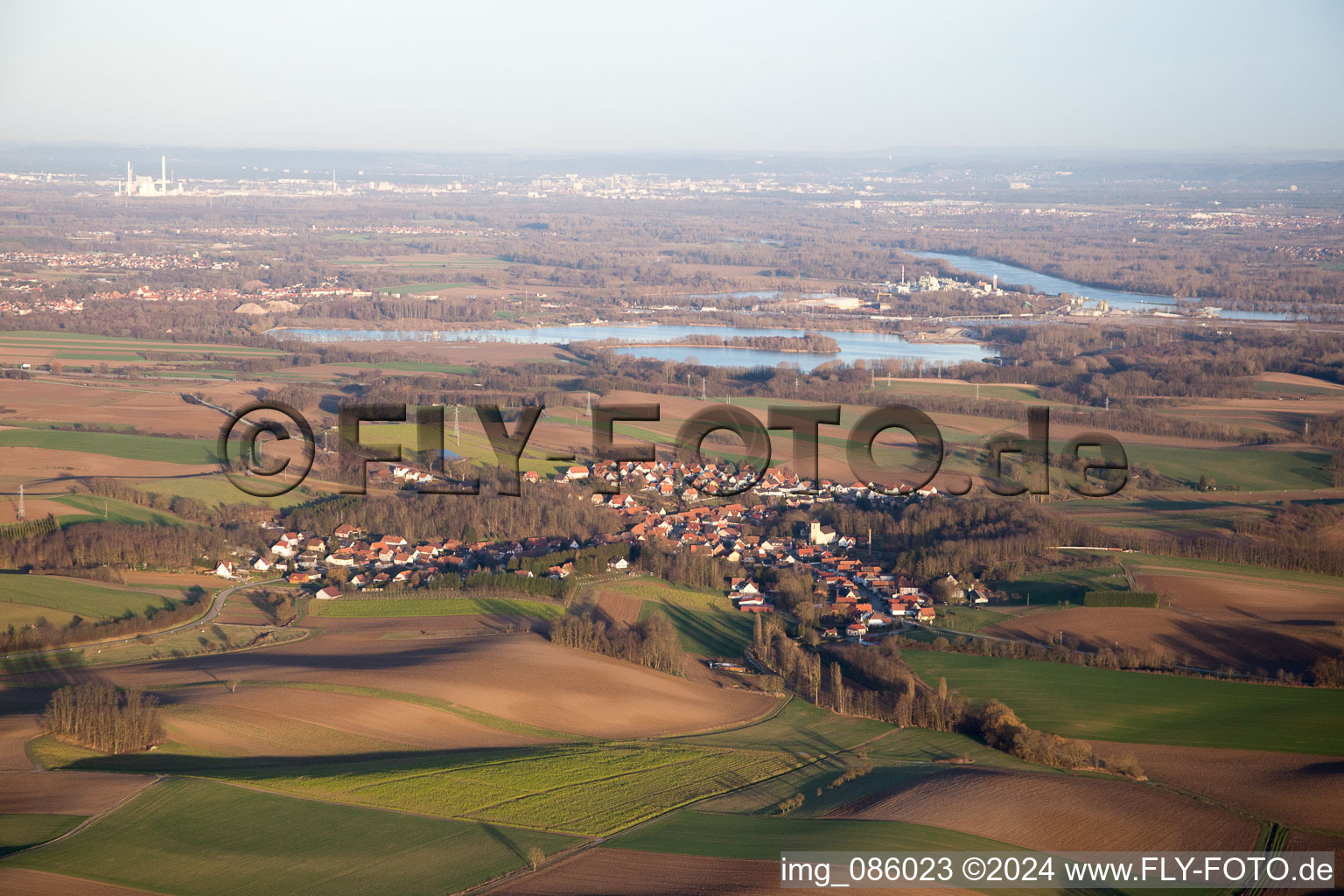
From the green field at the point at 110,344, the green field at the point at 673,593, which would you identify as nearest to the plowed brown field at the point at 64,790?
the green field at the point at 673,593

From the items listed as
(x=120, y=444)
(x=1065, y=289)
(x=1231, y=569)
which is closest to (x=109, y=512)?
(x=120, y=444)

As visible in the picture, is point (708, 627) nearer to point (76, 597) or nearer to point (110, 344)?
point (76, 597)

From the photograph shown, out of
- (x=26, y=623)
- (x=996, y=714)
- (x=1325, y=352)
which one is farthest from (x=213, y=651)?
(x=1325, y=352)

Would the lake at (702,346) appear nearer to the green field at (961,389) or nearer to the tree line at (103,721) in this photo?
the green field at (961,389)

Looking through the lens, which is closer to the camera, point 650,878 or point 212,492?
point 650,878

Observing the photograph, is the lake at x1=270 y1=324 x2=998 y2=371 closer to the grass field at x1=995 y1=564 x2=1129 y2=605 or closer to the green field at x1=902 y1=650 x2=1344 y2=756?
the grass field at x1=995 y1=564 x2=1129 y2=605

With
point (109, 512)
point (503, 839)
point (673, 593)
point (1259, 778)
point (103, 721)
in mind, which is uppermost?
point (109, 512)
